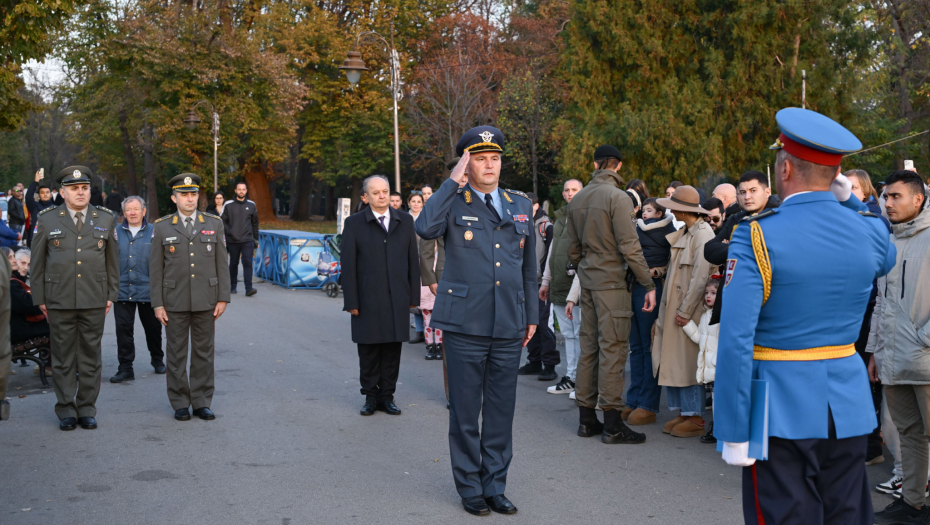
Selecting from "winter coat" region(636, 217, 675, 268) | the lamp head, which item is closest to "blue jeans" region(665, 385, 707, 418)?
"winter coat" region(636, 217, 675, 268)

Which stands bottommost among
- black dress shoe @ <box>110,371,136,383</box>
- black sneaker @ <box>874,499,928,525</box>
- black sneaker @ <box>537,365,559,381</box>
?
black dress shoe @ <box>110,371,136,383</box>

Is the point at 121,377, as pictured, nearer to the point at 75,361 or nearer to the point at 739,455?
the point at 75,361

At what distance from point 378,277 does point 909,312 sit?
452 centimetres

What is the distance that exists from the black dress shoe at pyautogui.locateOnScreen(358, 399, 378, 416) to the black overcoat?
0.57m

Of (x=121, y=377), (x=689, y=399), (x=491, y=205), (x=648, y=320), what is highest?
(x=491, y=205)

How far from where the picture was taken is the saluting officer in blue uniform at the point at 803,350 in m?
3.15

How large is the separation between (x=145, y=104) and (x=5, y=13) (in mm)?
27826

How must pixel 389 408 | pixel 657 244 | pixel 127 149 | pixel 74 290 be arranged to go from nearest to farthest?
pixel 74 290 → pixel 657 244 → pixel 389 408 → pixel 127 149

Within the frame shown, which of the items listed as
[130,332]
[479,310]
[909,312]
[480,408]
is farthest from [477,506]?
[130,332]

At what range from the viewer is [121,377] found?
31.0 feet

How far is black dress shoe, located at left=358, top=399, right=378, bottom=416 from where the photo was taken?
7.88 m

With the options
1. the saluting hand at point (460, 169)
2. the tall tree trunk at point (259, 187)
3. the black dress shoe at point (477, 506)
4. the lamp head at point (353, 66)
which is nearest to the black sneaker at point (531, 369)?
the black dress shoe at point (477, 506)

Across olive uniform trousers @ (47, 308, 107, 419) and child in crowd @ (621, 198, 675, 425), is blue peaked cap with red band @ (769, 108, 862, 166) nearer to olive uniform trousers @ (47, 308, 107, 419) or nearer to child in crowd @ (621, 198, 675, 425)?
child in crowd @ (621, 198, 675, 425)

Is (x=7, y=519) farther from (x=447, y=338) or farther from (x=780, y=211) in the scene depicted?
(x=780, y=211)
